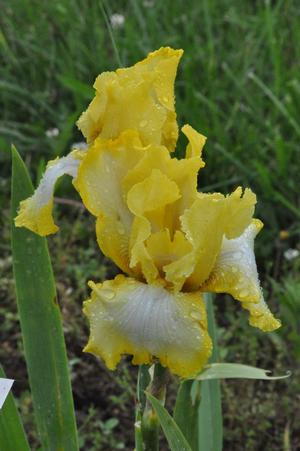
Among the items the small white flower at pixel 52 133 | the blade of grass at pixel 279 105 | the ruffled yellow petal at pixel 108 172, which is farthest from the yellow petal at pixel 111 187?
the small white flower at pixel 52 133

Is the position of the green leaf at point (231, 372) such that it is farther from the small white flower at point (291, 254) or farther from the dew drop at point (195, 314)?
the small white flower at point (291, 254)

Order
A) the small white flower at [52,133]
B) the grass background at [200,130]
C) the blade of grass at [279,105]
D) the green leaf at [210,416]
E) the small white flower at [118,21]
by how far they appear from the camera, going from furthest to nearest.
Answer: the small white flower at [118,21]
the small white flower at [52,133]
the blade of grass at [279,105]
the grass background at [200,130]
the green leaf at [210,416]

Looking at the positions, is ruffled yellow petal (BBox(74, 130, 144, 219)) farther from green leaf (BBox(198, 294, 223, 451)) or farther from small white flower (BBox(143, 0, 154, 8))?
small white flower (BBox(143, 0, 154, 8))

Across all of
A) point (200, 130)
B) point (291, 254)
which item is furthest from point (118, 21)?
point (291, 254)

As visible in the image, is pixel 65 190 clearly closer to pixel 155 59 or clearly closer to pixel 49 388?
pixel 49 388

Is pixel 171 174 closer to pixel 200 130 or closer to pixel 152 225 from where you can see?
pixel 152 225

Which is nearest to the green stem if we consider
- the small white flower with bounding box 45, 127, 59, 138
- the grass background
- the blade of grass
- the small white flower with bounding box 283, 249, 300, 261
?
the grass background
